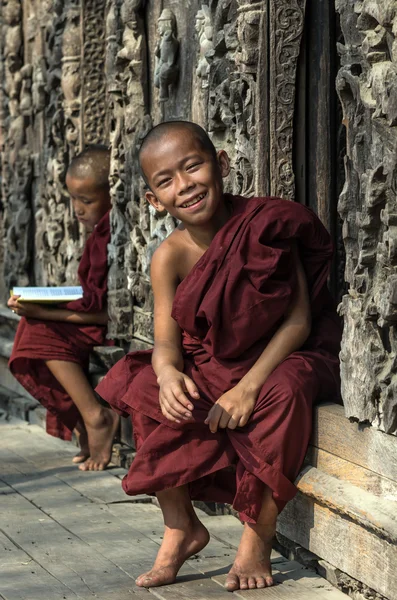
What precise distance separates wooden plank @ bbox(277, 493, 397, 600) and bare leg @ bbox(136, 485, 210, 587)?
0.33 metres

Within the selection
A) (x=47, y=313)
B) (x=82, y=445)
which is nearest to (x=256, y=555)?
(x=82, y=445)

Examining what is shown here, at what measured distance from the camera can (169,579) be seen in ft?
14.3

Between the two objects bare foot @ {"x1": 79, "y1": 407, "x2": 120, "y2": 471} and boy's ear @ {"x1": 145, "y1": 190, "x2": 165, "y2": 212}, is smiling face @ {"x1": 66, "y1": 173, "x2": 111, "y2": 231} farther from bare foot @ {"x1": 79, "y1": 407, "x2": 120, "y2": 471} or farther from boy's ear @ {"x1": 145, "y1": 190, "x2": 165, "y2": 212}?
boy's ear @ {"x1": 145, "y1": 190, "x2": 165, "y2": 212}

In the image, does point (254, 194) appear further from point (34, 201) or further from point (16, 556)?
point (34, 201)

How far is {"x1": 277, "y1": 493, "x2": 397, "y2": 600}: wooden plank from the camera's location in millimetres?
3826

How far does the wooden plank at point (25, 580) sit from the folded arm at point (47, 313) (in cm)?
189

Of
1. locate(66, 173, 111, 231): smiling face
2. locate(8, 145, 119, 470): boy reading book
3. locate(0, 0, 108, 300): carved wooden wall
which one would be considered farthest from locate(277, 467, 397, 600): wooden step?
locate(0, 0, 108, 300): carved wooden wall

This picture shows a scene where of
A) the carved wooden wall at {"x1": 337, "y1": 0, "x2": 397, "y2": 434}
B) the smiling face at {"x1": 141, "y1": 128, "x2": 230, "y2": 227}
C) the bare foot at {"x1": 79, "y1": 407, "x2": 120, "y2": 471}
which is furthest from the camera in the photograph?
the bare foot at {"x1": 79, "y1": 407, "x2": 120, "y2": 471}

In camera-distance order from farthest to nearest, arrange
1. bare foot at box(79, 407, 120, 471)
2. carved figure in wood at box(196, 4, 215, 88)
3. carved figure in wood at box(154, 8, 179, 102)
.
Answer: bare foot at box(79, 407, 120, 471)
carved figure in wood at box(154, 8, 179, 102)
carved figure in wood at box(196, 4, 215, 88)

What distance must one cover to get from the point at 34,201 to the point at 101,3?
184 centimetres

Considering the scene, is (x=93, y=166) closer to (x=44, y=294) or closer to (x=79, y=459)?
(x=44, y=294)

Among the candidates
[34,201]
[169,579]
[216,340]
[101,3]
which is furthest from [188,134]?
[34,201]

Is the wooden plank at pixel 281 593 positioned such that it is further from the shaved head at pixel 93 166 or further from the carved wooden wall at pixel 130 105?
the shaved head at pixel 93 166

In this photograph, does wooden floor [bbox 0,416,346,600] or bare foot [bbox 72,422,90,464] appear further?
bare foot [bbox 72,422,90,464]
